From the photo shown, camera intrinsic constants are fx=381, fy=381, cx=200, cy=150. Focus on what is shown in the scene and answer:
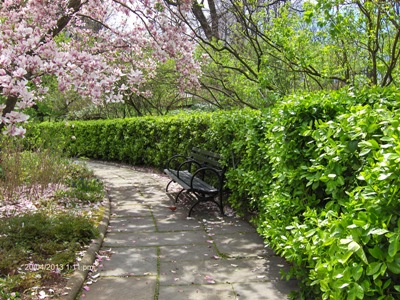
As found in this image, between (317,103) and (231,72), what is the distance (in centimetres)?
647

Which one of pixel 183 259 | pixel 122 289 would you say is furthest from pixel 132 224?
pixel 122 289

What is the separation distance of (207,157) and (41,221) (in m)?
3.12

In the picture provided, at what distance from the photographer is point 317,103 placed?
3150 mm

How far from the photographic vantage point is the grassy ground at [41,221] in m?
3.23

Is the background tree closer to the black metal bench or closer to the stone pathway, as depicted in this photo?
the black metal bench

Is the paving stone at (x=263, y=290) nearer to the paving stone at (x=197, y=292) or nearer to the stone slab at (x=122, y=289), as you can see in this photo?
the paving stone at (x=197, y=292)

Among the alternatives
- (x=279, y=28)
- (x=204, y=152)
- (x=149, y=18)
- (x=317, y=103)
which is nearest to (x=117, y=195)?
(x=204, y=152)

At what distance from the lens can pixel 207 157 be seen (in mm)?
6680

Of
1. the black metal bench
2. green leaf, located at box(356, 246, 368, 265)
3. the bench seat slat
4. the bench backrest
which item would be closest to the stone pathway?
the black metal bench

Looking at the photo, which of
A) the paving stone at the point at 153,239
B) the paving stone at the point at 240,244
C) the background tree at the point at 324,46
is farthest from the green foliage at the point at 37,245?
the background tree at the point at 324,46

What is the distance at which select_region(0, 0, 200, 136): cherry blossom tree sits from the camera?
3709mm

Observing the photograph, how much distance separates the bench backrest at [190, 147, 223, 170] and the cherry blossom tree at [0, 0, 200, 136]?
5.27ft

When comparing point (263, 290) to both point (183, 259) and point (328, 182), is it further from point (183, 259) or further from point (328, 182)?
point (328, 182)

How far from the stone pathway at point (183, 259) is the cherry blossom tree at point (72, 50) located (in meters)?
1.64
